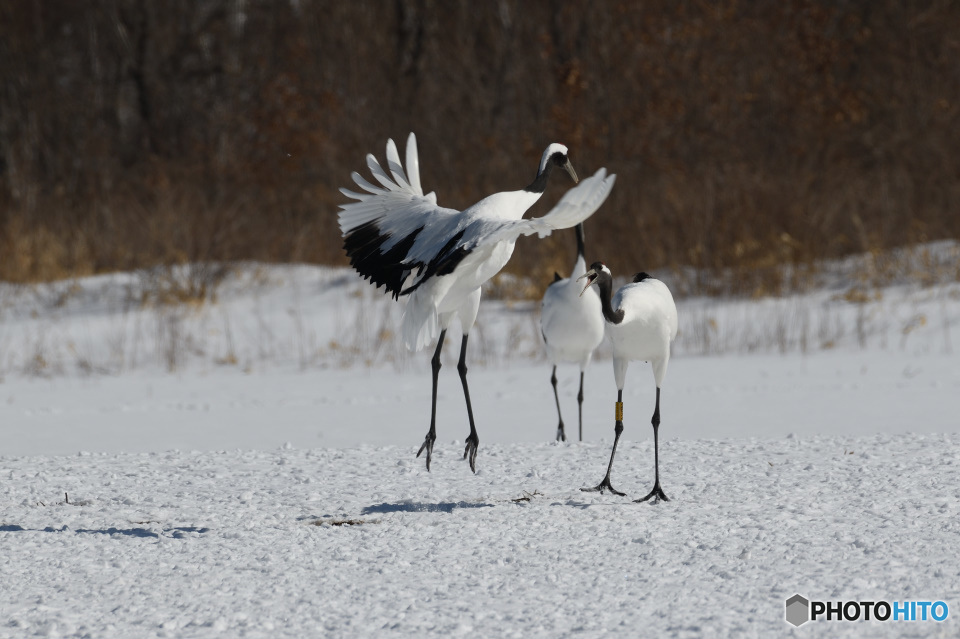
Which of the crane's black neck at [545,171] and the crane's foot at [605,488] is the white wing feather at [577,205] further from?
the crane's foot at [605,488]

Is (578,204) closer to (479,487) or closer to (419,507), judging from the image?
(419,507)

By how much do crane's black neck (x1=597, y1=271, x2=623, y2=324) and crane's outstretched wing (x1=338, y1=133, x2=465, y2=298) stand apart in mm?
601

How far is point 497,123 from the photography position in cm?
1758

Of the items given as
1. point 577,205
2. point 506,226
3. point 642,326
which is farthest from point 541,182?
point 577,205

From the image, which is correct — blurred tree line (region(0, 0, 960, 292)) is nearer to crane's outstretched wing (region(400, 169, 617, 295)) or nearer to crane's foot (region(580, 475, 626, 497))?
crane's foot (region(580, 475, 626, 497))

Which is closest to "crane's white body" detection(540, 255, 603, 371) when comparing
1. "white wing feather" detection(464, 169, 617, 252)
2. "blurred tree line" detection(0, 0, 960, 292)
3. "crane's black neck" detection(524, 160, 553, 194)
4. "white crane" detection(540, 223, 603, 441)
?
"white crane" detection(540, 223, 603, 441)

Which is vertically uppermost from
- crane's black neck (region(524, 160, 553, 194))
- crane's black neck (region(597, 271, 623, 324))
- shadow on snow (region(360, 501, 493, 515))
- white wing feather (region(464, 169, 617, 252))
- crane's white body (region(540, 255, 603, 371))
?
crane's black neck (region(524, 160, 553, 194))

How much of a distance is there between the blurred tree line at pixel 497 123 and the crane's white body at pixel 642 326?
24.1 ft

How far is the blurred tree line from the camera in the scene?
13438mm

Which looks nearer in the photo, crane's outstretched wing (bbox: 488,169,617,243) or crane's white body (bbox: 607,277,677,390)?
crane's outstretched wing (bbox: 488,169,617,243)

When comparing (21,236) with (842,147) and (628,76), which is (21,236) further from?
(842,147)

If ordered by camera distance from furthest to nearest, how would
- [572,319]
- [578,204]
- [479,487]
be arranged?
[572,319] → [479,487] → [578,204]

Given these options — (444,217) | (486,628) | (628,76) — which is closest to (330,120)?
(628,76)

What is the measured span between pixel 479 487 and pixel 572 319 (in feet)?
5.09
